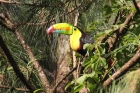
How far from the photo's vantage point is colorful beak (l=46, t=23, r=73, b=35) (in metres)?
1.60

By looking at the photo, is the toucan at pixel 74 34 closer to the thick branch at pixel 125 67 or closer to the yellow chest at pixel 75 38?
the yellow chest at pixel 75 38

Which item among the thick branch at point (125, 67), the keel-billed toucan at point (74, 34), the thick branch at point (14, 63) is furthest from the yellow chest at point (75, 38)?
the thick branch at point (125, 67)

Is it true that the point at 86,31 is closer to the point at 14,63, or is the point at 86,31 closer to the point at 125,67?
the point at 14,63

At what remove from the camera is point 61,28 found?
5.43 feet

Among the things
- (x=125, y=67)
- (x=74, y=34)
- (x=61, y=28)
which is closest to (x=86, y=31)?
(x=61, y=28)

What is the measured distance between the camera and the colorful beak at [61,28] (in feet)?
5.26

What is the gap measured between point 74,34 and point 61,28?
0.22m

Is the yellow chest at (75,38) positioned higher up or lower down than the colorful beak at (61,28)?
lower down

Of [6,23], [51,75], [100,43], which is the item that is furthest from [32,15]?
[51,75]

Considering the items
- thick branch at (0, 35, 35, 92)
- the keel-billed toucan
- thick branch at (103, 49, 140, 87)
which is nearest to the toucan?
the keel-billed toucan

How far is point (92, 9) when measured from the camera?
1.67 meters

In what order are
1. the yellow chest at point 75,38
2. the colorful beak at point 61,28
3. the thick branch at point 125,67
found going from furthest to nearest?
the yellow chest at point 75,38
the colorful beak at point 61,28
the thick branch at point 125,67

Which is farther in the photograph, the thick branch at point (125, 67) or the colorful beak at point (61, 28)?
the colorful beak at point (61, 28)

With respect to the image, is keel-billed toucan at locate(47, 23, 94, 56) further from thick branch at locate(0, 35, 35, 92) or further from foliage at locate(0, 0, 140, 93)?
thick branch at locate(0, 35, 35, 92)
